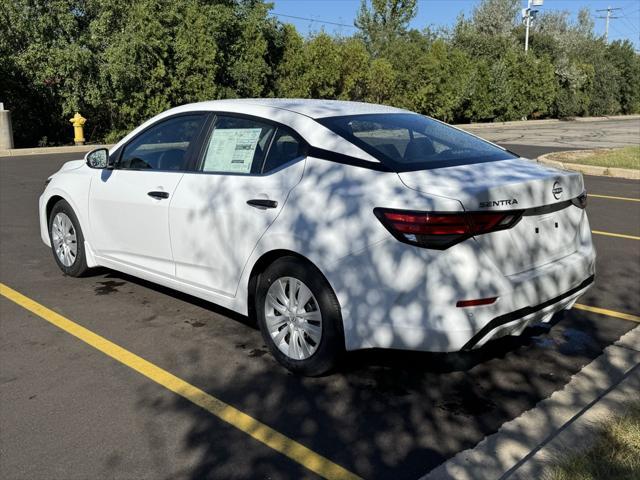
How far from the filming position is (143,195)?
15.9ft

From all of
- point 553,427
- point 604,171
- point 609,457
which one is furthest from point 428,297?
point 604,171

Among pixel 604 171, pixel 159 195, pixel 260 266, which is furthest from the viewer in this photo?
pixel 604 171

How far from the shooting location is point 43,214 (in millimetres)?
6129

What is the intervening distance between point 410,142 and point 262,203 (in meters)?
1.04

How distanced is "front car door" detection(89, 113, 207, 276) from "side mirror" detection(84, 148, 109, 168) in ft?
0.21

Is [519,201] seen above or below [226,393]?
above

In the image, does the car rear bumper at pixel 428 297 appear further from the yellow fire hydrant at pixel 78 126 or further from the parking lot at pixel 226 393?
the yellow fire hydrant at pixel 78 126

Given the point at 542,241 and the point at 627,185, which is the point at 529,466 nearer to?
the point at 542,241

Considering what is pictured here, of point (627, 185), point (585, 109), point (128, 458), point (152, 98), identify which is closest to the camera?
point (128, 458)

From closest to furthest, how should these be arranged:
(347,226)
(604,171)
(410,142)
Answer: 1. (347,226)
2. (410,142)
3. (604,171)

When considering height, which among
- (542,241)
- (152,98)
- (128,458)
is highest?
(152,98)

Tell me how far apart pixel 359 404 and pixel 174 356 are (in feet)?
4.40

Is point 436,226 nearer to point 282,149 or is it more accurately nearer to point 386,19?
point 282,149

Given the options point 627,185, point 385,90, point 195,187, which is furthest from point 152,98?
point 195,187
